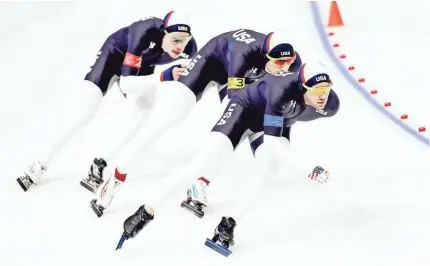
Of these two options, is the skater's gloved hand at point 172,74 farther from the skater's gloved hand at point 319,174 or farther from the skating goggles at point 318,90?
the skater's gloved hand at point 319,174

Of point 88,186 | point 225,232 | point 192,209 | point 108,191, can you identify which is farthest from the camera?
point 88,186

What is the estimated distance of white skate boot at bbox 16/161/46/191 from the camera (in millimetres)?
7750

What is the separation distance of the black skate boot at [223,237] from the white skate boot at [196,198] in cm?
57

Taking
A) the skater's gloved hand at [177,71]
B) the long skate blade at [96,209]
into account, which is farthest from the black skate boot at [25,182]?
the skater's gloved hand at [177,71]

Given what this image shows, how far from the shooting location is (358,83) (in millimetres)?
9734

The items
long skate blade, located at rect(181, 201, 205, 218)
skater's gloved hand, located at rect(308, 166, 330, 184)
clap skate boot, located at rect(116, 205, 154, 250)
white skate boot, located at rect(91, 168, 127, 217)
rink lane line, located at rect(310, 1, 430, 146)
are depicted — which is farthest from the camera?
rink lane line, located at rect(310, 1, 430, 146)

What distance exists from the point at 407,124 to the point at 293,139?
124cm

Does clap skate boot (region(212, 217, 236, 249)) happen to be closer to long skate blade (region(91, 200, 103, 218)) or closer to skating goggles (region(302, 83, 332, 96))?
long skate blade (region(91, 200, 103, 218))

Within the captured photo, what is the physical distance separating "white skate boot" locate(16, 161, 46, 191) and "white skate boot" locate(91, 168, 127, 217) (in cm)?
75

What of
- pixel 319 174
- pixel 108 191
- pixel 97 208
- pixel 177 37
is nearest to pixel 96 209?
pixel 97 208

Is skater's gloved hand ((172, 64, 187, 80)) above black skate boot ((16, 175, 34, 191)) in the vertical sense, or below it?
above

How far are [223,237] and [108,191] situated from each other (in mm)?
1124

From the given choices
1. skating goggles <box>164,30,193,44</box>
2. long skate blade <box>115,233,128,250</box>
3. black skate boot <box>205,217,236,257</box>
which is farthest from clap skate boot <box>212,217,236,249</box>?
skating goggles <box>164,30,193,44</box>

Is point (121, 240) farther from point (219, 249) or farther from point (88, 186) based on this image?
point (88, 186)
